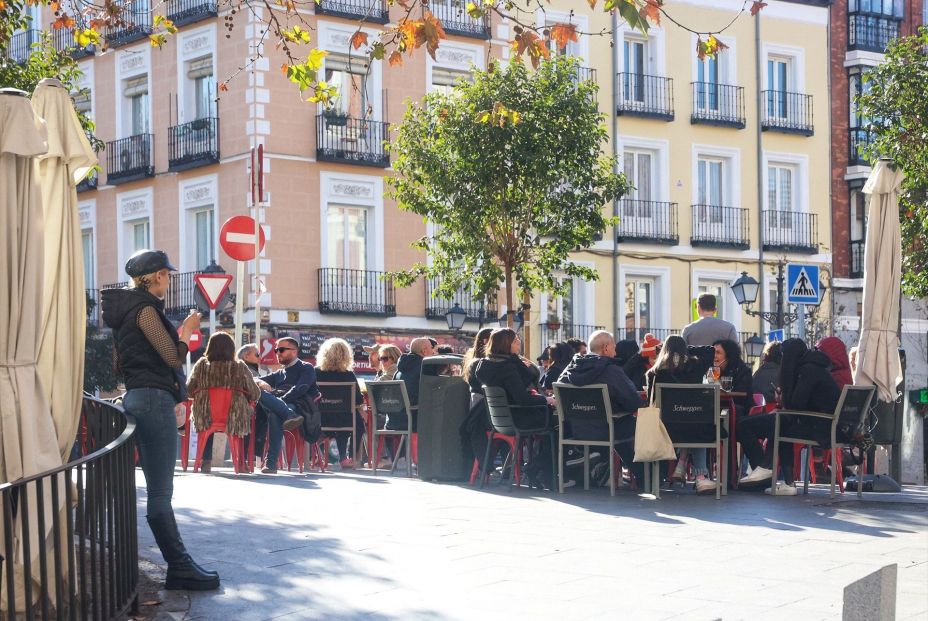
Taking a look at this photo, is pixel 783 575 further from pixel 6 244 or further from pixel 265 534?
pixel 6 244

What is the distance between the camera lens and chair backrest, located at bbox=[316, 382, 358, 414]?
19.4 meters

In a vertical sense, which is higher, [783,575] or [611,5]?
[611,5]

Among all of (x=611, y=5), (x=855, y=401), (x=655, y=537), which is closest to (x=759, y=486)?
(x=855, y=401)

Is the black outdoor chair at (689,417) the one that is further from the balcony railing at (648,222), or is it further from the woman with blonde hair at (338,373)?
the balcony railing at (648,222)

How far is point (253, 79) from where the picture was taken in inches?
1427

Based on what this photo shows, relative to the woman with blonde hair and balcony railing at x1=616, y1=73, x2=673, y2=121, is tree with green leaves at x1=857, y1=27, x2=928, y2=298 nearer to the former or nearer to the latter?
the woman with blonde hair

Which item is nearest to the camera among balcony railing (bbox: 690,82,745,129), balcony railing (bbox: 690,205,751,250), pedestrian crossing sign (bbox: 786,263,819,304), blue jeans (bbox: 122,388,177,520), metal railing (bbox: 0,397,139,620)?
metal railing (bbox: 0,397,139,620)

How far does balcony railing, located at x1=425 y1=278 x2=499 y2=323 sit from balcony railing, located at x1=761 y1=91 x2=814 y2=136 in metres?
9.84

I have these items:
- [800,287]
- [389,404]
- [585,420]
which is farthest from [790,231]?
[585,420]

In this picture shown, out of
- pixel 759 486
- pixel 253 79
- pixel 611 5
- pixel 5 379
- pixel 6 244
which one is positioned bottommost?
pixel 759 486

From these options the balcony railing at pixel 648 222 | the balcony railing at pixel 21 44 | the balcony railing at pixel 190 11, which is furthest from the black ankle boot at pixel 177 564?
the balcony railing at pixel 21 44

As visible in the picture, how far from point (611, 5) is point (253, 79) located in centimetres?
2760

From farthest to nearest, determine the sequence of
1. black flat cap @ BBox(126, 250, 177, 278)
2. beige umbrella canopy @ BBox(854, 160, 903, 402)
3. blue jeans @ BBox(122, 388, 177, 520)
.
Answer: beige umbrella canopy @ BBox(854, 160, 903, 402) < black flat cap @ BBox(126, 250, 177, 278) < blue jeans @ BBox(122, 388, 177, 520)

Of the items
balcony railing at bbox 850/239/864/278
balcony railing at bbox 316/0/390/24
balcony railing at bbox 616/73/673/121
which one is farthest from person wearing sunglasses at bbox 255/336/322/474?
balcony railing at bbox 850/239/864/278
